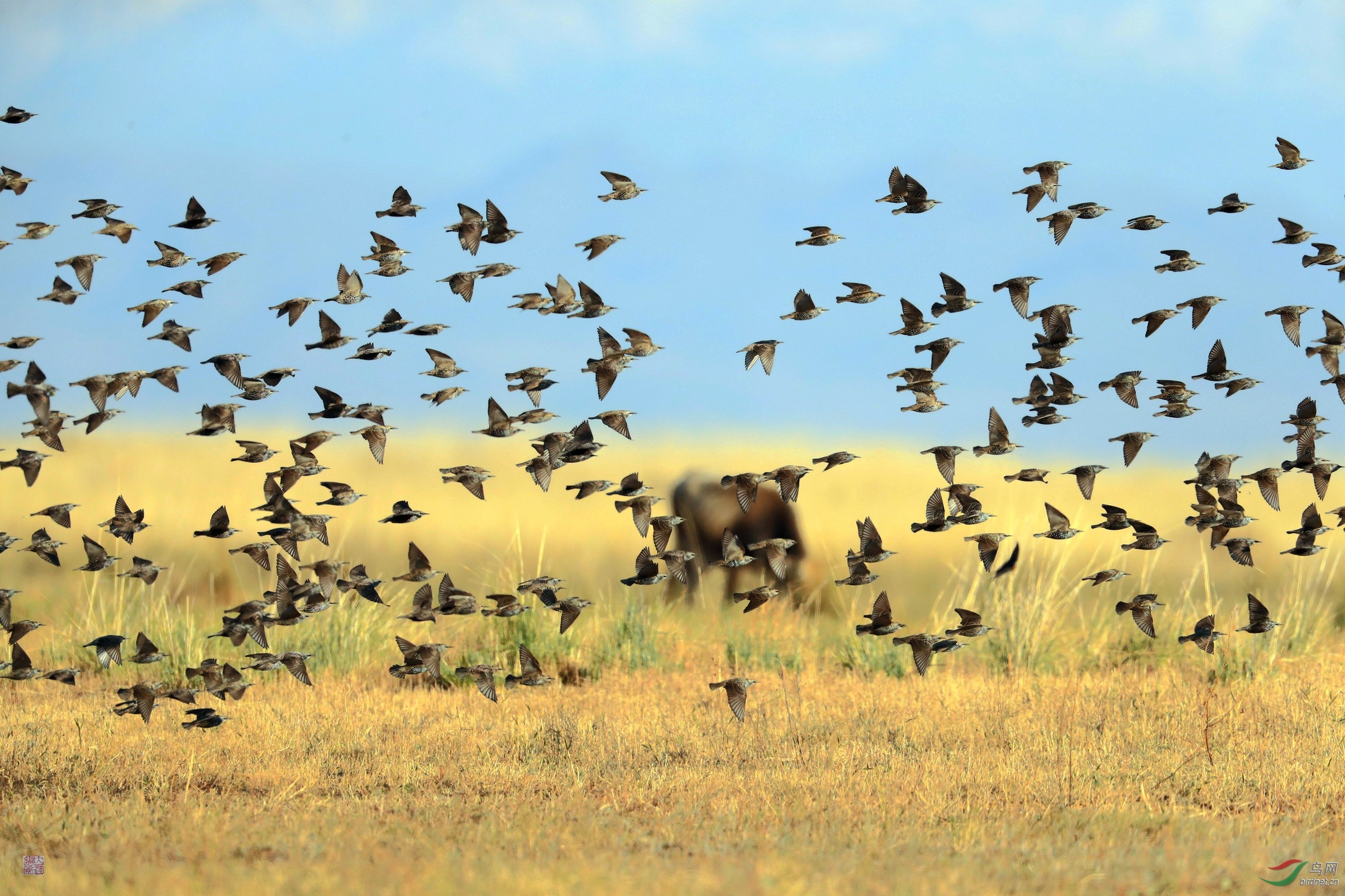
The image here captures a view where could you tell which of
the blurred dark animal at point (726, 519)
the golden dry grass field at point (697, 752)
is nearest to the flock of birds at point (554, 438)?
the golden dry grass field at point (697, 752)

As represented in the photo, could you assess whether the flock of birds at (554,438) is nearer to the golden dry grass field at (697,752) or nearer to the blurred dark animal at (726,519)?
the golden dry grass field at (697,752)

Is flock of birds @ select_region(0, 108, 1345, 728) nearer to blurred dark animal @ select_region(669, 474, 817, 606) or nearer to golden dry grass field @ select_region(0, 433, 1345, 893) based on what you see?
golden dry grass field @ select_region(0, 433, 1345, 893)

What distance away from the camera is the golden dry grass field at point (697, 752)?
28.4ft

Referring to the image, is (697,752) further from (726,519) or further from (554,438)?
(726,519)

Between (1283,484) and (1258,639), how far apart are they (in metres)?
29.9

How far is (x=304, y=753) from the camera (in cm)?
1262

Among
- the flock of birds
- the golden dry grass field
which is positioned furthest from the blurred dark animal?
the flock of birds

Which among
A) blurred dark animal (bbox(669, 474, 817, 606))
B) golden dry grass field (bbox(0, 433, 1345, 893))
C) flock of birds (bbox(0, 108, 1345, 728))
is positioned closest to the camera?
golden dry grass field (bbox(0, 433, 1345, 893))

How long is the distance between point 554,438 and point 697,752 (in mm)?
3205

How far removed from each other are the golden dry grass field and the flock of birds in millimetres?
890

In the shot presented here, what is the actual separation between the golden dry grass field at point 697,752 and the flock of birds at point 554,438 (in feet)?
2.92

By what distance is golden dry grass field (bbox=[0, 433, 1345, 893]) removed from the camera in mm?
8656

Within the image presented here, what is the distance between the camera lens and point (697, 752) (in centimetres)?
1264

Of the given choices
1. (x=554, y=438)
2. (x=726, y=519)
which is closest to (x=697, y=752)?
(x=554, y=438)
